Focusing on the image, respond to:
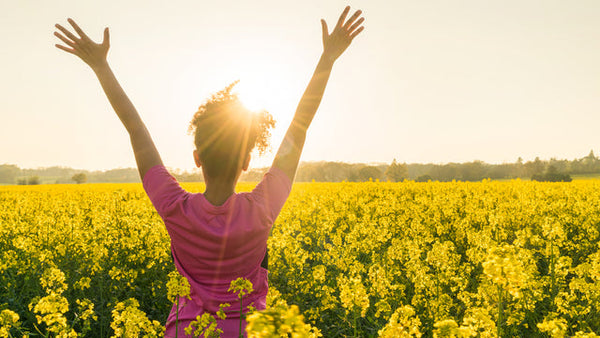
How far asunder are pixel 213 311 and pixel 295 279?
2730mm

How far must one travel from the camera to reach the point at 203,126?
2102mm

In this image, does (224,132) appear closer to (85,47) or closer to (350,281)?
(85,47)

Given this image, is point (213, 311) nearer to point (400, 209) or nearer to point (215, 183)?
point (215, 183)

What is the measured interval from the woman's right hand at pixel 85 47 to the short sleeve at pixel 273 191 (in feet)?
3.97

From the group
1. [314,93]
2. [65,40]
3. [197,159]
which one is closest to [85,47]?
[65,40]

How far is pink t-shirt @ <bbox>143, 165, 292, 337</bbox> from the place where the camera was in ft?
6.35

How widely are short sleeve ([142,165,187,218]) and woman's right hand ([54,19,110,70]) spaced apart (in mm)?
769

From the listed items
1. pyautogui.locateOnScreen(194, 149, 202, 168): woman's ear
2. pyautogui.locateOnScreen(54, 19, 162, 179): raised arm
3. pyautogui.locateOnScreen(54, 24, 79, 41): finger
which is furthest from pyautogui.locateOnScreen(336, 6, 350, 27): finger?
pyautogui.locateOnScreen(54, 24, 79, 41): finger

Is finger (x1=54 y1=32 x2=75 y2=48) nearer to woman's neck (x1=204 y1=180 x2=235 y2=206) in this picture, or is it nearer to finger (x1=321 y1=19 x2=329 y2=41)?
A: woman's neck (x1=204 y1=180 x2=235 y2=206)

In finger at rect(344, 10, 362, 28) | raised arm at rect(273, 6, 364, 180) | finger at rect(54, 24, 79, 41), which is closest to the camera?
raised arm at rect(273, 6, 364, 180)

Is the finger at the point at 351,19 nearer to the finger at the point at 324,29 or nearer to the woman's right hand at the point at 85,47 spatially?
the finger at the point at 324,29

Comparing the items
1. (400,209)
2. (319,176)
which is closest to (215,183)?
(400,209)

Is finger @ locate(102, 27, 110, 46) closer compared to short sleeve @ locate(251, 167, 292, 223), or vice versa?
short sleeve @ locate(251, 167, 292, 223)

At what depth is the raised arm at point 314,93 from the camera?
6.95 feet
